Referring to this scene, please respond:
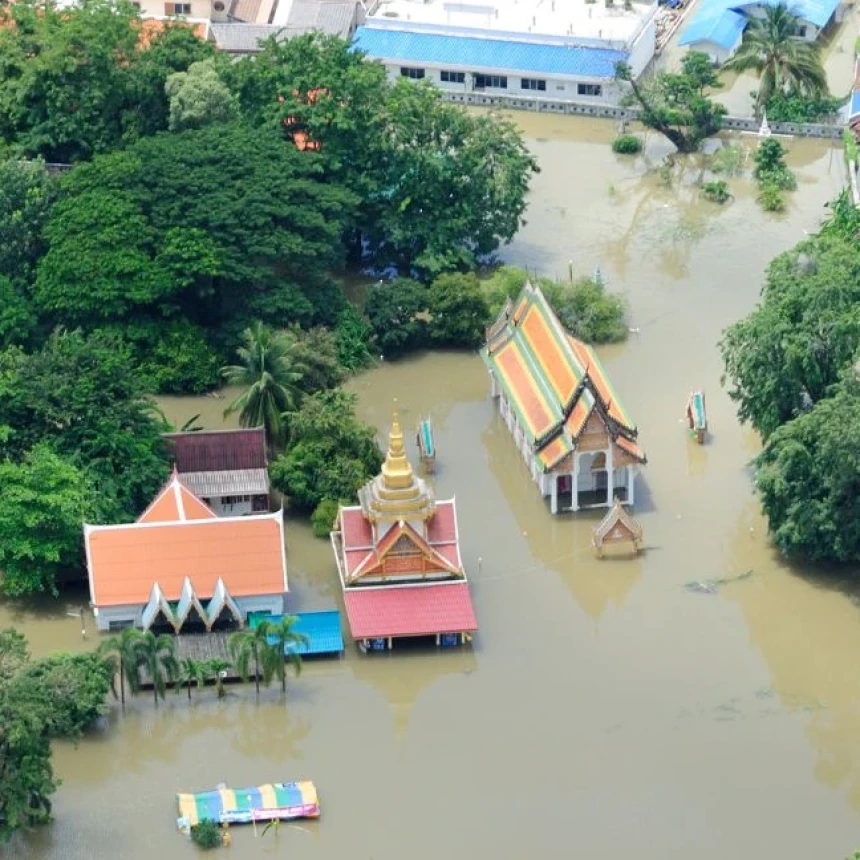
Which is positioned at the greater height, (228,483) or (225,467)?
(225,467)

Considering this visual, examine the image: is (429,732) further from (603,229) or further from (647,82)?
(647,82)

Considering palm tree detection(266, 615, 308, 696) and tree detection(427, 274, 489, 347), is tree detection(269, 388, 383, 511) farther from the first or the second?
tree detection(427, 274, 489, 347)

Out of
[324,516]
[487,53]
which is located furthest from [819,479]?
[487,53]

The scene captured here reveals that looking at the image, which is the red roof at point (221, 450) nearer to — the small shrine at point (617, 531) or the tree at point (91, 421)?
the tree at point (91, 421)

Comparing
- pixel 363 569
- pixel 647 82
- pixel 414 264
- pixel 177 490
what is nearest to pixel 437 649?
pixel 363 569

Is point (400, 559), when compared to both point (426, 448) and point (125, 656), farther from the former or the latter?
point (125, 656)

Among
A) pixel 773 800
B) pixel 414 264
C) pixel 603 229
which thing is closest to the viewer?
pixel 773 800

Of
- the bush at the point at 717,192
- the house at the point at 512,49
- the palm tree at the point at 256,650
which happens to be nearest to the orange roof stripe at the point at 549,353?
the palm tree at the point at 256,650
